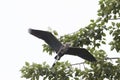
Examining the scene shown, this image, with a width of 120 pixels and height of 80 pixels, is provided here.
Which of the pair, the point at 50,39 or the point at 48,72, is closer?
the point at 50,39

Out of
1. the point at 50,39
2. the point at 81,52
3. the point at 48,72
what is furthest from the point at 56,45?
the point at 48,72

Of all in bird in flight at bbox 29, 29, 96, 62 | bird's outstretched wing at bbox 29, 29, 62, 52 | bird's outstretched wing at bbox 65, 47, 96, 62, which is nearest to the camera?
bird in flight at bbox 29, 29, 96, 62

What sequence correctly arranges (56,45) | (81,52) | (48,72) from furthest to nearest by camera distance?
1. (48,72)
2. (81,52)
3. (56,45)

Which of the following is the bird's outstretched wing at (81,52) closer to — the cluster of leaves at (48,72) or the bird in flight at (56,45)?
the bird in flight at (56,45)

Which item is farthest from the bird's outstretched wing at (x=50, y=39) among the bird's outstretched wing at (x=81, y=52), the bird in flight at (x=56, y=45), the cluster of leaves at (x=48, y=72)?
the cluster of leaves at (x=48, y=72)

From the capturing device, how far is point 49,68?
977cm

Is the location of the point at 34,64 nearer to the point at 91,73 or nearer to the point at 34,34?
the point at 91,73

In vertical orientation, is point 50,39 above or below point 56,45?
above

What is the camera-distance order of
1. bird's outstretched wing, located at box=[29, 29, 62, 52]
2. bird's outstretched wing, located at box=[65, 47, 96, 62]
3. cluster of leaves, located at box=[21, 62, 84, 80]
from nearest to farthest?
bird's outstretched wing, located at box=[29, 29, 62, 52]
bird's outstretched wing, located at box=[65, 47, 96, 62]
cluster of leaves, located at box=[21, 62, 84, 80]

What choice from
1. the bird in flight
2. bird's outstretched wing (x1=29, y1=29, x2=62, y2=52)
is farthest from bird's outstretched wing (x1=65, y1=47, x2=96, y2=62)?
bird's outstretched wing (x1=29, y1=29, x2=62, y2=52)

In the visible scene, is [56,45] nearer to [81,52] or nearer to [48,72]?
[81,52]

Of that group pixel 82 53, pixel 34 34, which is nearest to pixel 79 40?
pixel 82 53

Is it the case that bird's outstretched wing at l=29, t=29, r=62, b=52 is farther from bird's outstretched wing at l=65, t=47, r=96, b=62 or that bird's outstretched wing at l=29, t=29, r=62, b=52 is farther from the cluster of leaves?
the cluster of leaves

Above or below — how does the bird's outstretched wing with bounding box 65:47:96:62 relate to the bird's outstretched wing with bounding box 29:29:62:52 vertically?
below
